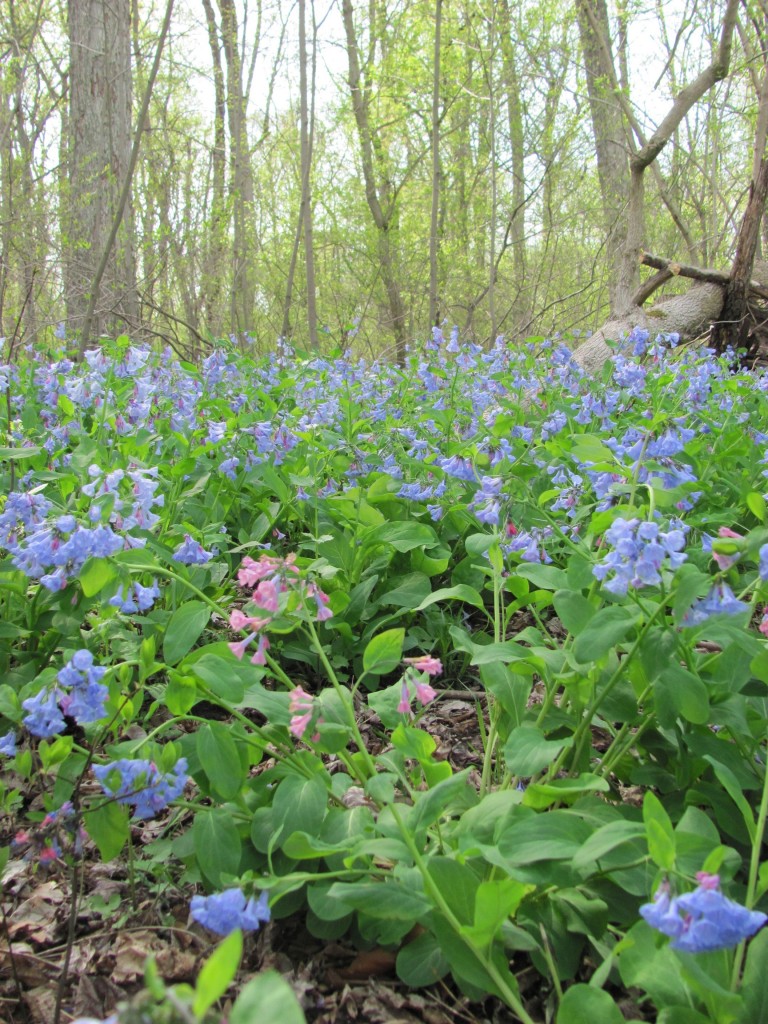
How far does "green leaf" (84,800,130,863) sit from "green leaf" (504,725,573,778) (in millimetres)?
621

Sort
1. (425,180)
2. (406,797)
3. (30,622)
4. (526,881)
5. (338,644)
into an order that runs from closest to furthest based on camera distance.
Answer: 1. (526,881)
2. (406,797)
3. (30,622)
4. (338,644)
5. (425,180)

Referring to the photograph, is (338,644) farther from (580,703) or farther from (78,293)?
(78,293)

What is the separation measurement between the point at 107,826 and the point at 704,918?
88 centimetres

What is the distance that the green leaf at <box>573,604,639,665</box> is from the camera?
113 cm

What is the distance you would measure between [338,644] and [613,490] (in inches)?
38.8

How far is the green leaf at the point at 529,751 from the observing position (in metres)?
1.17

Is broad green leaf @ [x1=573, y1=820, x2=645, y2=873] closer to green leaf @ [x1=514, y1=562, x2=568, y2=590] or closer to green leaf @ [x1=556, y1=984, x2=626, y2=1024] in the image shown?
green leaf @ [x1=556, y1=984, x2=626, y2=1024]

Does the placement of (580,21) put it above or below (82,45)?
above

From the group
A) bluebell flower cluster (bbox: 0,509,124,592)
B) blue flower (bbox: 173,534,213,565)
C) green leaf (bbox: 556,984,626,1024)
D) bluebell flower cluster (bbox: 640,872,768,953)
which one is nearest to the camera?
bluebell flower cluster (bbox: 640,872,768,953)

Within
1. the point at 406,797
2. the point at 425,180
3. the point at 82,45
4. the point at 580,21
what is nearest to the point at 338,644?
the point at 406,797

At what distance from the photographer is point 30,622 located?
175 centimetres

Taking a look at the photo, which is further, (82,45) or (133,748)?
(82,45)

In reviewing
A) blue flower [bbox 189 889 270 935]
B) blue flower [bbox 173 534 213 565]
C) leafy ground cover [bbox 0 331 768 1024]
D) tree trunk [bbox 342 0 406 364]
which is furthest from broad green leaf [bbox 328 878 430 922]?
tree trunk [bbox 342 0 406 364]

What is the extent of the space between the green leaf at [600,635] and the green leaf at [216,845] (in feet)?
1.95
